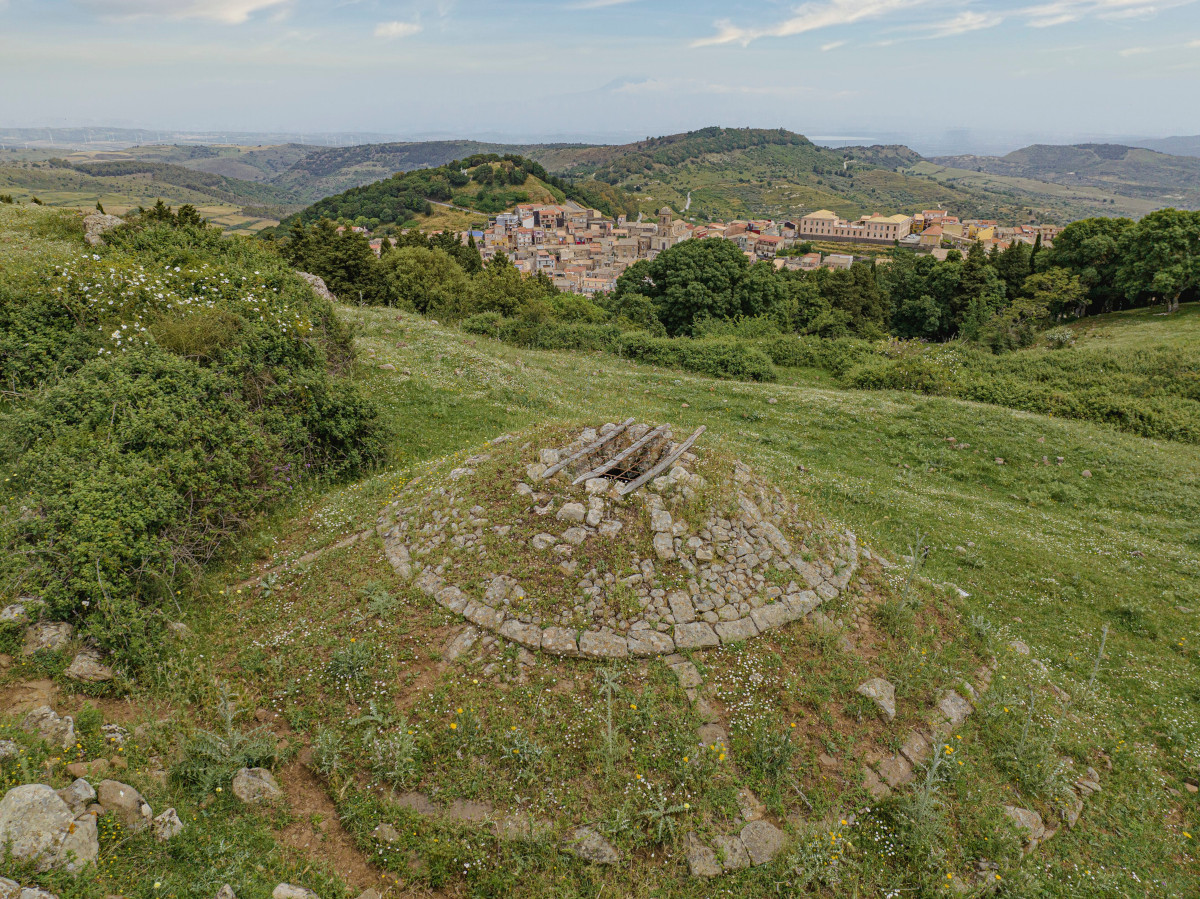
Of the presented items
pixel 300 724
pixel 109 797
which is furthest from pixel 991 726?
pixel 109 797

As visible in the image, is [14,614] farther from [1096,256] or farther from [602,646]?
[1096,256]

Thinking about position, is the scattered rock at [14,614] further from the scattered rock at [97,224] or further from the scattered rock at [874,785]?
the scattered rock at [97,224]

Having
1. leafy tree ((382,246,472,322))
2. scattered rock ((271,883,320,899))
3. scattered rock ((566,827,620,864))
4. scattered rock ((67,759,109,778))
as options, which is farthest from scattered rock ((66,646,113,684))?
leafy tree ((382,246,472,322))

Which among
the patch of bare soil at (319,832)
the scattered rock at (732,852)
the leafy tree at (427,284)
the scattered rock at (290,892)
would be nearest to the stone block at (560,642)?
Result: the scattered rock at (732,852)

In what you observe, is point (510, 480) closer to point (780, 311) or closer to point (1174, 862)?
point (1174, 862)

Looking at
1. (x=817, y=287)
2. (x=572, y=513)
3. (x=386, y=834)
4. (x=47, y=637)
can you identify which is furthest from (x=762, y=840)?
(x=817, y=287)

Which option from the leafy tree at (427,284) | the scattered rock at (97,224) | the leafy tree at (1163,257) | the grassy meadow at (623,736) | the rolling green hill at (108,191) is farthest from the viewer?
the rolling green hill at (108,191)
